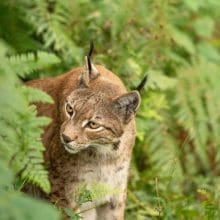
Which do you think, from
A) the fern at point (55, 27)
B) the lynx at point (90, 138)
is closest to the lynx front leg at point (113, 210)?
the lynx at point (90, 138)

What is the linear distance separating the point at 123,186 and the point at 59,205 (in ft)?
1.86

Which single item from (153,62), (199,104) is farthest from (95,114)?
(199,104)

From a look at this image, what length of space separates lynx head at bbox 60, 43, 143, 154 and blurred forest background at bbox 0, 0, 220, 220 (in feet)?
1.49

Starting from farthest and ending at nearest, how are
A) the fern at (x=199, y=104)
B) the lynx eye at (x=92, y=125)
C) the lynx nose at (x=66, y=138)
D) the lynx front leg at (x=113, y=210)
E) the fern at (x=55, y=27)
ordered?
the fern at (x=199, y=104) → the fern at (x=55, y=27) → the lynx front leg at (x=113, y=210) → the lynx eye at (x=92, y=125) → the lynx nose at (x=66, y=138)

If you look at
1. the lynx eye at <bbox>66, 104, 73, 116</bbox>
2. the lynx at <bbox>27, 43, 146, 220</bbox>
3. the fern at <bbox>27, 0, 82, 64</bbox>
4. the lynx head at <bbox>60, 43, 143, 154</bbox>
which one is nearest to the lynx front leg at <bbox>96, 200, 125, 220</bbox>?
the lynx at <bbox>27, 43, 146, 220</bbox>

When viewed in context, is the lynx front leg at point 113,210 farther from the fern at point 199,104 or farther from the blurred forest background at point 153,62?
the fern at point 199,104

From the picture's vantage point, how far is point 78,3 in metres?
8.51

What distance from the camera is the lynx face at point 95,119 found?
20.0ft

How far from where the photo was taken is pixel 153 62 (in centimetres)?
890

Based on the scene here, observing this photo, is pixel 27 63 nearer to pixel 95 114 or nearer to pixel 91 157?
pixel 95 114

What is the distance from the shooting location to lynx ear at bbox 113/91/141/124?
624 centimetres

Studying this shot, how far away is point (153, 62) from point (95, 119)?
2.82 metres

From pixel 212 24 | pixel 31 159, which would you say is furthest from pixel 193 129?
pixel 31 159

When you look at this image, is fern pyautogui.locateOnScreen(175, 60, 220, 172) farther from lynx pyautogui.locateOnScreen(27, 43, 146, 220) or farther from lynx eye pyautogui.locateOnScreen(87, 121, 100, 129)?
lynx eye pyautogui.locateOnScreen(87, 121, 100, 129)
